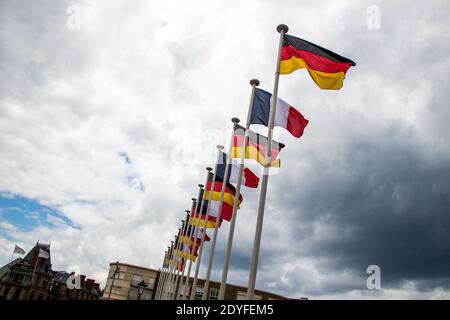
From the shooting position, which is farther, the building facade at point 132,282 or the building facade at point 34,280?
the building facade at point 132,282

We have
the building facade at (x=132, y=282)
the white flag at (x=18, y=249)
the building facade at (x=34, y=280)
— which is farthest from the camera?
the building facade at (x=132, y=282)

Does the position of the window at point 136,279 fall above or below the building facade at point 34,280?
above

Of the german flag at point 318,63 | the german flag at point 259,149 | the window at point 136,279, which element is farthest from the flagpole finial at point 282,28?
the window at point 136,279

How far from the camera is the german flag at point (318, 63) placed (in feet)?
37.0

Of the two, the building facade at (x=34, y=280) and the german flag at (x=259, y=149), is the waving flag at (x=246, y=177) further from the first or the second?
the building facade at (x=34, y=280)

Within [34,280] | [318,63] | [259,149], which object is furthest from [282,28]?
[34,280]

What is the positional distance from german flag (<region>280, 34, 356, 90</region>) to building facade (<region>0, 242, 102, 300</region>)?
52.8 metres

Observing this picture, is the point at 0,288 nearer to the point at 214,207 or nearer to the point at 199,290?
the point at 199,290

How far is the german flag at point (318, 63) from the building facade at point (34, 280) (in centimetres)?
5278

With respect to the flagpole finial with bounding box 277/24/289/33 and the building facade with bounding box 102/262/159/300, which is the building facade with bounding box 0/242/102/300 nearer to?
the building facade with bounding box 102/262/159/300

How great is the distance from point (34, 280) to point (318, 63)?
242 ft

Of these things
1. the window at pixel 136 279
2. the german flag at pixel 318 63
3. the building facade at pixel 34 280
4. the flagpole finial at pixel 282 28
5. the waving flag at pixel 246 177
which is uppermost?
the flagpole finial at pixel 282 28
